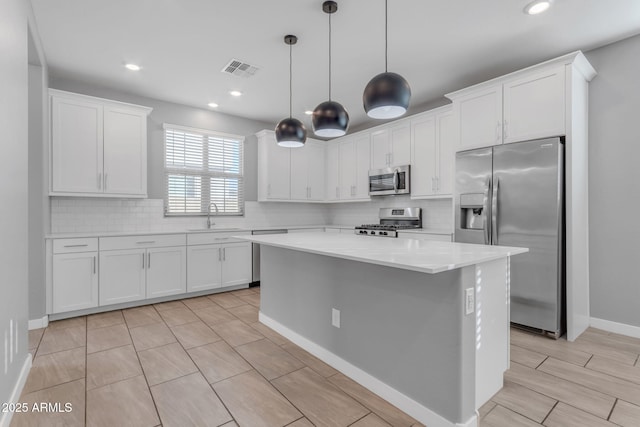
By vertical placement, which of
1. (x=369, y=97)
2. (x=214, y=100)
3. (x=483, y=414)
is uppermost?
(x=214, y=100)

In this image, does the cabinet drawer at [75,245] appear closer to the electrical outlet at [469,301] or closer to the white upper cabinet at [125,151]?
the white upper cabinet at [125,151]

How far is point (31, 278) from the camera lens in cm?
318

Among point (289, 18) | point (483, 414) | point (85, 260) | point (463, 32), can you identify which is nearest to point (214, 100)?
point (289, 18)

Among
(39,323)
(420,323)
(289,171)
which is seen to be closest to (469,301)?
(420,323)

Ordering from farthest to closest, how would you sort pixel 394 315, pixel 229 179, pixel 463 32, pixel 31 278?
pixel 229 179, pixel 31 278, pixel 463 32, pixel 394 315

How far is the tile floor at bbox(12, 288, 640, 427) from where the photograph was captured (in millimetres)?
1792

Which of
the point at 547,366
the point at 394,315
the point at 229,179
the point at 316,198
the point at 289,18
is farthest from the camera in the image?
the point at 316,198

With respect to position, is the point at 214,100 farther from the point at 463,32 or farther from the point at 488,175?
the point at 488,175

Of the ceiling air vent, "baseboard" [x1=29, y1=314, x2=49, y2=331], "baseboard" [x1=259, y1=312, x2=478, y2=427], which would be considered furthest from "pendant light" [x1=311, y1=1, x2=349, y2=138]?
"baseboard" [x1=29, y1=314, x2=49, y2=331]

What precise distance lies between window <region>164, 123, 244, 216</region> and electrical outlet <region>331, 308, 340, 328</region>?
127 inches

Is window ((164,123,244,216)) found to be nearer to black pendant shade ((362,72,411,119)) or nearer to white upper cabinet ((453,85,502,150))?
white upper cabinet ((453,85,502,150))

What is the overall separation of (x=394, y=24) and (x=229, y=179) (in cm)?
343

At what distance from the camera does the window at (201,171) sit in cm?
462

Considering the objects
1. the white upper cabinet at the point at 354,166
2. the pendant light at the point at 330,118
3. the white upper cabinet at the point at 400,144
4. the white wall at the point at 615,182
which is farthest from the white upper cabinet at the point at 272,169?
the white wall at the point at 615,182
